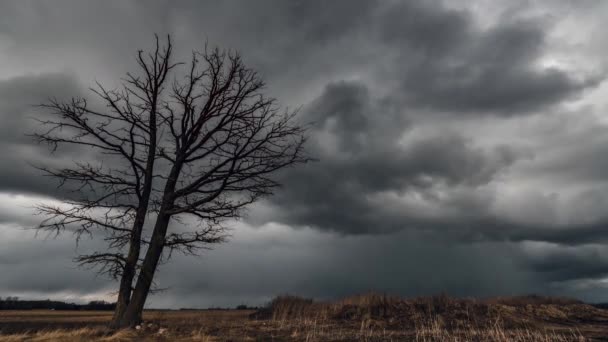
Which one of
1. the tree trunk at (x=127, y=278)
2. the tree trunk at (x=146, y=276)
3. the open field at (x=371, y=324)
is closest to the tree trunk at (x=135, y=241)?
the tree trunk at (x=127, y=278)

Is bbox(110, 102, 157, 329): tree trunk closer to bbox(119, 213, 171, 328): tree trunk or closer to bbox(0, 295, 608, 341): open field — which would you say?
bbox(119, 213, 171, 328): tree trunk

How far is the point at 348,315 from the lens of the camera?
19.5 m

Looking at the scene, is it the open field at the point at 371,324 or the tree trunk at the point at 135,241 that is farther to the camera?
the tree trunk at the point at 135,241

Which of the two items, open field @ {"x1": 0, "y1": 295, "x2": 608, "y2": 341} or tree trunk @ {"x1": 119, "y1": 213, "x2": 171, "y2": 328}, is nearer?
open field @ {"x1": 0, "y1": 295, "x2": 608, "y2": 341}

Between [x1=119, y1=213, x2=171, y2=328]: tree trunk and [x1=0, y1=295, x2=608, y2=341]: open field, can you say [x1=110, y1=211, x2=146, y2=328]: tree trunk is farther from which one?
[x1=0, y1=295, x2=608, y2=341]: open field

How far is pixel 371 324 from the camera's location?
1670 cm

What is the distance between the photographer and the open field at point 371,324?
12.2m

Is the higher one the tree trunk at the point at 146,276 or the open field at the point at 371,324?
the tree trunk at the point at 146,276

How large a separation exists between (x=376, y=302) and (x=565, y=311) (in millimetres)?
9694

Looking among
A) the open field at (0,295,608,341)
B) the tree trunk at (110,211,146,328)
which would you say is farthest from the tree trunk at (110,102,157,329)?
the open field at (0,295,608,341)

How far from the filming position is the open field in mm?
12227

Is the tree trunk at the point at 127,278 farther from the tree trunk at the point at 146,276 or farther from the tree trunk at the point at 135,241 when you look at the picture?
the tree trunk at the point at 146,276

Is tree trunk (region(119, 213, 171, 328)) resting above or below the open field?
above

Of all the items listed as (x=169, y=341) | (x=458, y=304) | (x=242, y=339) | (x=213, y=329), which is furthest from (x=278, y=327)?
(x=458, y=304)
